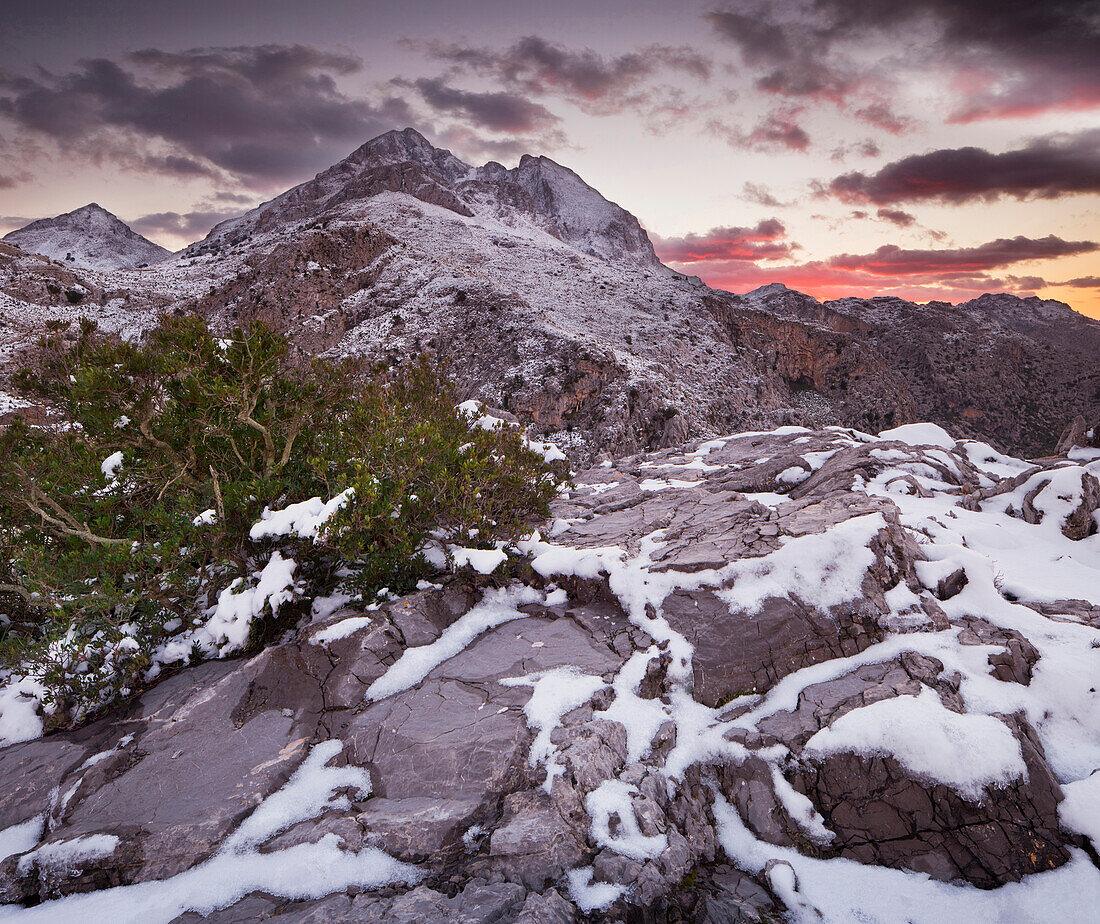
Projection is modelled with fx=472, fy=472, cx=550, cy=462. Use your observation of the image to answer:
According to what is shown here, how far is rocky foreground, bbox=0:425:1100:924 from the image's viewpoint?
17.2ft

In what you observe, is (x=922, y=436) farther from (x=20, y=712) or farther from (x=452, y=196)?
(x=452, y=196)

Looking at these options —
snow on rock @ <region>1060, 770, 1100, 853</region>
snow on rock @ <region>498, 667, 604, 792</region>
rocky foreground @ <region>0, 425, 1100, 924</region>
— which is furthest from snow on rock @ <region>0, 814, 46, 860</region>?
snow on rock @ <region>1060, 770, 1100, 853</region>

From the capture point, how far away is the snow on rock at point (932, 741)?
5546mm

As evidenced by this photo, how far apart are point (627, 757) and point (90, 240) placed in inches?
8935

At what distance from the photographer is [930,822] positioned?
5.56 meters

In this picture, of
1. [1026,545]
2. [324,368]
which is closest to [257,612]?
[324,368]

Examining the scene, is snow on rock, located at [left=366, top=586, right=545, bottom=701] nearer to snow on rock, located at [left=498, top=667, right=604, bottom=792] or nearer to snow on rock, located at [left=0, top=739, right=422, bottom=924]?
snow on rock, located at [left=498, top=667, right=604, bottom=792]

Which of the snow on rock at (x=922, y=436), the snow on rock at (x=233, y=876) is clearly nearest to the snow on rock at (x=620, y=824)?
the snow on rock at (x=233, y=876)

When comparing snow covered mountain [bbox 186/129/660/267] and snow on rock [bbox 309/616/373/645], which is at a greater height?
snow covered mountain [bbox 186/129/660/267]

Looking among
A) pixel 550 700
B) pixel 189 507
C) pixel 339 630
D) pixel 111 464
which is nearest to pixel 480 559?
pixel 339 630

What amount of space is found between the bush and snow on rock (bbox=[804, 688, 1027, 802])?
6.70 metres

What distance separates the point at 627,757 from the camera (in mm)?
6551

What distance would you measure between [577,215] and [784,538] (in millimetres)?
208801

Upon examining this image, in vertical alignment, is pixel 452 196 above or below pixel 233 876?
above
